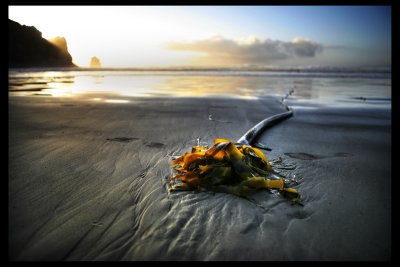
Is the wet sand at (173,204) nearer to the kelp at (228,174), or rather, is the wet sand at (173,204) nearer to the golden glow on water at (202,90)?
the kelp at (228,174)

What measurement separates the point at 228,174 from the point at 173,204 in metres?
0.59

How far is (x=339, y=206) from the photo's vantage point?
2072 millimetres

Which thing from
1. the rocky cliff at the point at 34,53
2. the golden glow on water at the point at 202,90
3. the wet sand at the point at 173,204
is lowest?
the wet sand at the point at 173,204

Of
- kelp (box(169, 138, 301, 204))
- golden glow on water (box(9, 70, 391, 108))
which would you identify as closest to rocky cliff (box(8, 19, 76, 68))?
golden glow on water (box(9, 70, 391, 108))

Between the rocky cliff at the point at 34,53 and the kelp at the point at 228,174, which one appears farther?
the rocky cliff at the point at 34,53

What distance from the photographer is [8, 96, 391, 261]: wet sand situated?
5.11 ft

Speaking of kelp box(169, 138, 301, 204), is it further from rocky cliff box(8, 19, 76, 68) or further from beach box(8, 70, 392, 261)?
rocky cliff box(8, 19, 76, 68)

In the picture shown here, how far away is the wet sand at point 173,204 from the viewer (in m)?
1.56

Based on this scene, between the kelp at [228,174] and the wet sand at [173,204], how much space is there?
0.10 metres

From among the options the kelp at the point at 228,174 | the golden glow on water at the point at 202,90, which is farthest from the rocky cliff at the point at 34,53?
the kelp at the point at 228,174

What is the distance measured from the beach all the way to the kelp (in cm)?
9
